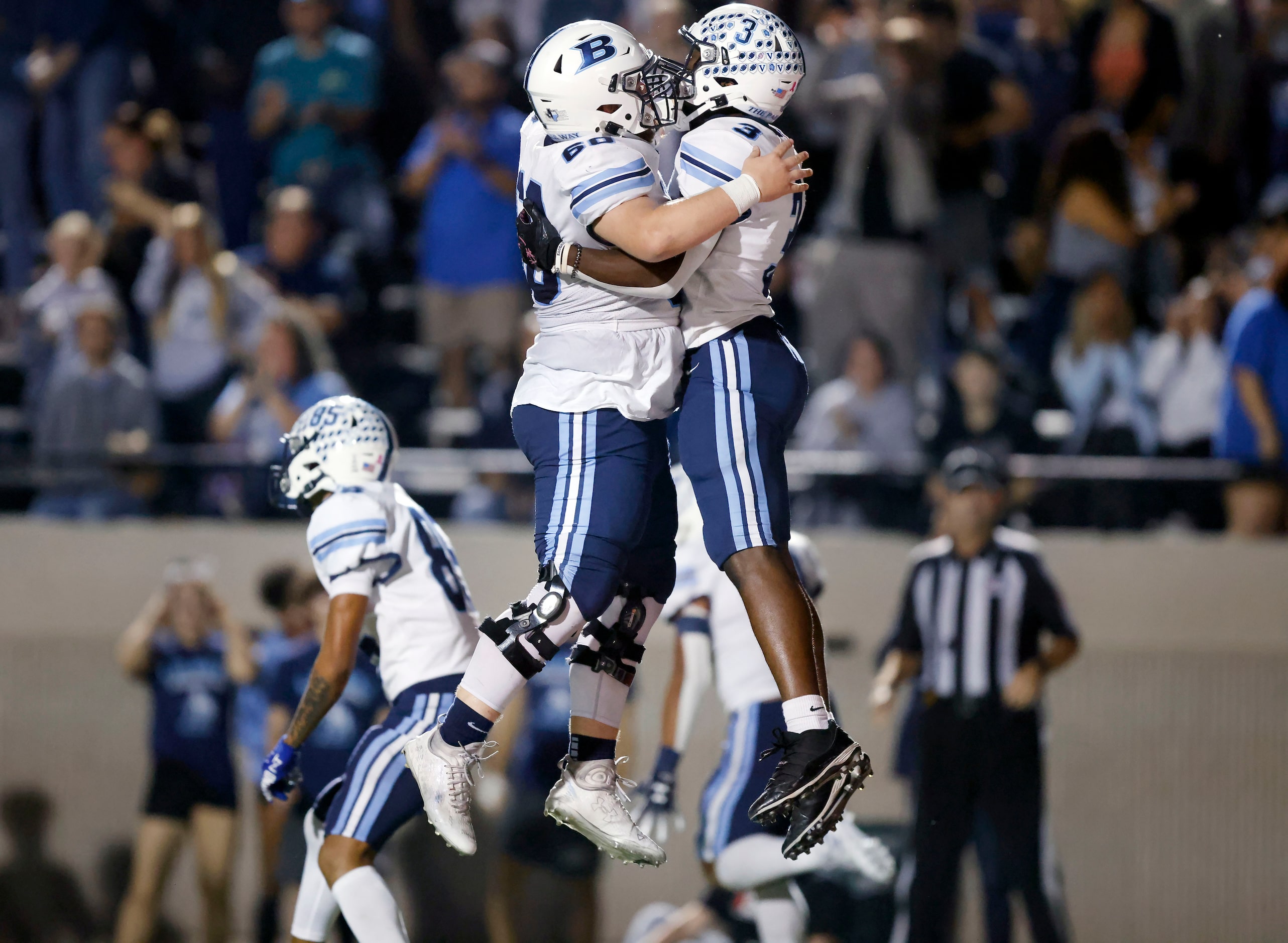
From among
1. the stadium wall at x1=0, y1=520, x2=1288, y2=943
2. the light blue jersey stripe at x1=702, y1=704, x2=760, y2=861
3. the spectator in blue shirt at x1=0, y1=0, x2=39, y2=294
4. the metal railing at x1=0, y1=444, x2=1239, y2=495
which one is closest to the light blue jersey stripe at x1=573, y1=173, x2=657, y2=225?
the light blue jersey stripe at x1=702, y1=704, x2=760, y2=861

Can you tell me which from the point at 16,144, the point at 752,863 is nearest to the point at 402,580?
the point at 752,863

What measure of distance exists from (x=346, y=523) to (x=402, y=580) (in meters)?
0.29

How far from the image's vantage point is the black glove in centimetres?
409

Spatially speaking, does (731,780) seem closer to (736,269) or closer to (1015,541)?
(1015,541)

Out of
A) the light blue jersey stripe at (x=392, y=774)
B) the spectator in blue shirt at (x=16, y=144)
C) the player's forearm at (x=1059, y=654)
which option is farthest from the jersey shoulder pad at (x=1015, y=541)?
the spectator in blue shirt at (x=16, y=144)

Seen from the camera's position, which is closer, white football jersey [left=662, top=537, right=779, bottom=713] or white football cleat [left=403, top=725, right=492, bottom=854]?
white football cleat [left=403, top=725, right=492, bottom=854]

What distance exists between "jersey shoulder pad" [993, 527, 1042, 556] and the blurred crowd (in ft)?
1.98

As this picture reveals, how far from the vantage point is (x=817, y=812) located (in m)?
3.90

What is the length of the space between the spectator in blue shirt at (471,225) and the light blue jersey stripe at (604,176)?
14.9 feet

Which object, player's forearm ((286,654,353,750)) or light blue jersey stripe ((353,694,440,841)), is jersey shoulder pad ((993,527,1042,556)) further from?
player's forearm ((286,654,353,750))

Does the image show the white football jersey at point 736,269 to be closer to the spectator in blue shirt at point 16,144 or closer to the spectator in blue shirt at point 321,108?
the spectator in blue shirt at point 321,108

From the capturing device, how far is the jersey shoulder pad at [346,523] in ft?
15.9

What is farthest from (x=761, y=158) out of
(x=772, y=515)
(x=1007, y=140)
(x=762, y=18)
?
(x=1007, y=140)

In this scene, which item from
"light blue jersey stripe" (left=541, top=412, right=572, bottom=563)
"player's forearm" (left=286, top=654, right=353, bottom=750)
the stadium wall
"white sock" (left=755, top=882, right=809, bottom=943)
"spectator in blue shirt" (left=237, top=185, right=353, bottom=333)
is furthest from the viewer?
"spectator in blue shirt" (left=237, top=185, right=353, bottom=333)
